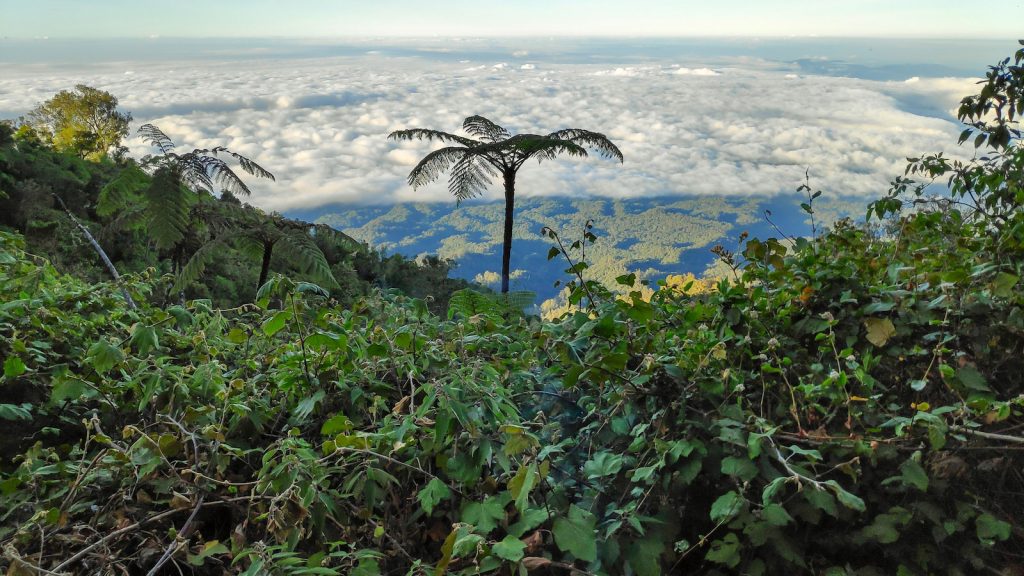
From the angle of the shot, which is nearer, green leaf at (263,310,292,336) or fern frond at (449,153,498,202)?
green leaf at (263,310,292,336)

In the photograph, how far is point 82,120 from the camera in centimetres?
3059

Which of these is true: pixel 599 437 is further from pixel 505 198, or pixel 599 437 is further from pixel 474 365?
pixel 505 198

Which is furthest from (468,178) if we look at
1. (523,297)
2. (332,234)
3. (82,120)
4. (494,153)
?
(82,120)

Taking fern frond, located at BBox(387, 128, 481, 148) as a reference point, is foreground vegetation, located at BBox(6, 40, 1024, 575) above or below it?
below

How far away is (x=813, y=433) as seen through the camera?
1.22 metres

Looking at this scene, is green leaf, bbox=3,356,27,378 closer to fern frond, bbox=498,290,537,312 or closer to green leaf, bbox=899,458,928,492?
green leaf, bbox=899,458,928,492

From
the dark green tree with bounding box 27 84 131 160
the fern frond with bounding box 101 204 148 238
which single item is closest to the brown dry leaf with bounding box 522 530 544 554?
the fern frond with bounding box 101 204 148 238

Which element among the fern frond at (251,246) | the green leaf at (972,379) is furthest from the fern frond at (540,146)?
the green leaf at (972,379)

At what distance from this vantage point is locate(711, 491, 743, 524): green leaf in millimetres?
1066

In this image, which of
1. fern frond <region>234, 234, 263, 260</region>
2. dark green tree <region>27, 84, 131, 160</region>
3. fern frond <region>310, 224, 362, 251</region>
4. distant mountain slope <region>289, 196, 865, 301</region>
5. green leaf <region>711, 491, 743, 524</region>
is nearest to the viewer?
green leaf <region>711, 491, 743, 524</region>

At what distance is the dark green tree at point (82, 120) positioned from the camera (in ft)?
98.2

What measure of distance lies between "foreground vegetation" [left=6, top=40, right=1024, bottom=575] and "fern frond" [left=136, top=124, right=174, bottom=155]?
589 cm

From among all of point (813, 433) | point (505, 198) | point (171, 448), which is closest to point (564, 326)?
point (813, 433)

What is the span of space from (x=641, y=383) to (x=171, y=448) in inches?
36.6
